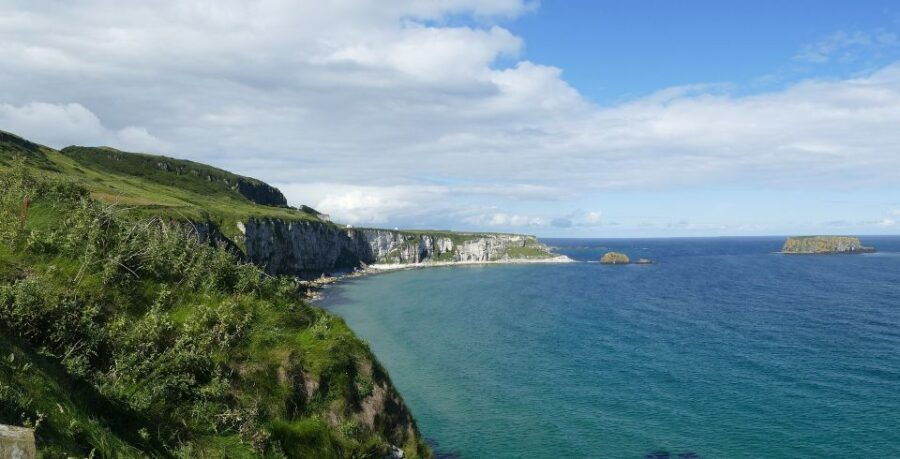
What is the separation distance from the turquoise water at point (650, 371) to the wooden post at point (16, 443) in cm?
3574

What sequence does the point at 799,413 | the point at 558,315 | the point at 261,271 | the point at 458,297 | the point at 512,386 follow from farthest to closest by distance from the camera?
1. the point at 458,297
2. the point at 558,315
3. the point at 512,386
4. the point at 799,413
5. the point at 261,271

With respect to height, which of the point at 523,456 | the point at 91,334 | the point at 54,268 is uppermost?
the point at 54,268

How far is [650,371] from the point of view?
6072cm

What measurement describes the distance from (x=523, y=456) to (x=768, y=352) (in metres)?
44.8

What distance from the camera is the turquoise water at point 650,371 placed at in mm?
42250

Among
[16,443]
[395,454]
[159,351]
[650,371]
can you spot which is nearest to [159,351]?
[159,351]

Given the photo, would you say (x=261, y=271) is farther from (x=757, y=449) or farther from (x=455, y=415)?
(x=757, y=449)

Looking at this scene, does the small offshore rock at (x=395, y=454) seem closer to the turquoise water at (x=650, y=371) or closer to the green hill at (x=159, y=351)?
the green hill at (x=159, y=351)

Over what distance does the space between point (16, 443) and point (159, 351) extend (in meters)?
11.6

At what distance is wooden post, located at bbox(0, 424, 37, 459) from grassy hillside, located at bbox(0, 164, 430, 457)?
218 cm

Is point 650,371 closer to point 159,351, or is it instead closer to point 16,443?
point 159,351

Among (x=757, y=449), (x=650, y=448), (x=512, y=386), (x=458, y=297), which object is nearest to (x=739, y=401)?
(x=757, y=449)

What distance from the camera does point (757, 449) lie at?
4000 centimetres

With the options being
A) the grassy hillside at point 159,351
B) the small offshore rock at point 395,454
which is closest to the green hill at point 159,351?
the grassy hillside at point 159,351
